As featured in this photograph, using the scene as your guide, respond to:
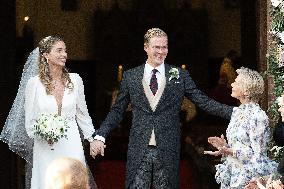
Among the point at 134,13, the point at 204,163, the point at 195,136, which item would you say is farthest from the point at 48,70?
the point at 134,13

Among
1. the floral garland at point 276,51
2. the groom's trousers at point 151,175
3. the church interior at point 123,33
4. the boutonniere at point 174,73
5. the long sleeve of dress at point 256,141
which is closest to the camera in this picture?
the long sleeve of dress at point 256,141

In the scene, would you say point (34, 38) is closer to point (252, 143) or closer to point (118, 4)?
point (118, 4)

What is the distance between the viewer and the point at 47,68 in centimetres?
748

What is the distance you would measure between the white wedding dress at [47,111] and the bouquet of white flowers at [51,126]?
0.43 feet

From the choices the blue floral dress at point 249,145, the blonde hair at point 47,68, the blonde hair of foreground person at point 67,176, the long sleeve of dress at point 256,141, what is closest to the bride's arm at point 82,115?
the blonde hair at point 47,68

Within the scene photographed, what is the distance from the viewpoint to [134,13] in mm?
19000

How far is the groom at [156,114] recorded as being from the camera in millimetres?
7094

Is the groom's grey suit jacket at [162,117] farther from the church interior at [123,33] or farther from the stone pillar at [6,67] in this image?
the church interior at [123,33]

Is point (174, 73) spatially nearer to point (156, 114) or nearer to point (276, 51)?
point (156, 114)

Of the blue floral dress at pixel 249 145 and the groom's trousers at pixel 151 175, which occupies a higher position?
the blue floral dress at pixel 249 145

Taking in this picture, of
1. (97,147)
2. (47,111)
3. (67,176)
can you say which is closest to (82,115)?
(47,111)

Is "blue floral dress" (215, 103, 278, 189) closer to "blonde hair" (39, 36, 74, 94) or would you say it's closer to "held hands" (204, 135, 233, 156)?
"held hands" (204, 135, 233, 156)

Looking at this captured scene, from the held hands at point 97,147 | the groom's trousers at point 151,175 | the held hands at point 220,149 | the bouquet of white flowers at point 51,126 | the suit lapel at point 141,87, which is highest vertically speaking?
the suit lapel at point 141,87

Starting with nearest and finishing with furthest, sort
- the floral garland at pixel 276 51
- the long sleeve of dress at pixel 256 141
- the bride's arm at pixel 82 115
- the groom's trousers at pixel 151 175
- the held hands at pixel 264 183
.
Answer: the held hands at pixel 264 183, the long sleeve of dress at pixel 256 141, the floral garland at pixel 276 51, the groom's trousers at pixel 151 175, the bride's arm at pixel 82 115
